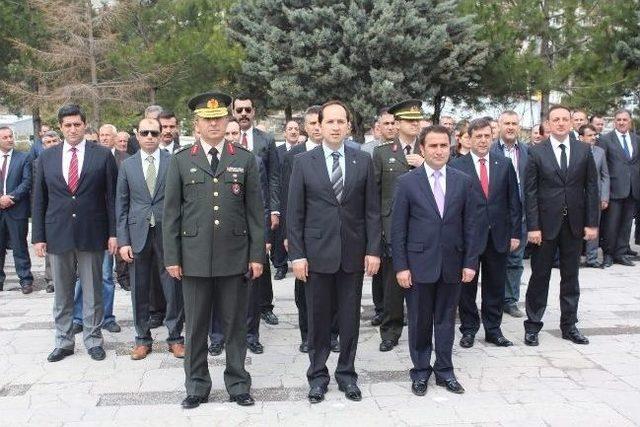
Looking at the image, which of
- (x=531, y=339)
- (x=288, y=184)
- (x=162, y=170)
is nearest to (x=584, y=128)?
(x=531, y=339)

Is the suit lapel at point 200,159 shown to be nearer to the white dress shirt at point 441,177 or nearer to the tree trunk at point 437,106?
the white dress shirt at point 441,177

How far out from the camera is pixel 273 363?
Result: 17.6 feet

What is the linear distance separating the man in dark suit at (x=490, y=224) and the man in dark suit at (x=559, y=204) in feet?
0.57

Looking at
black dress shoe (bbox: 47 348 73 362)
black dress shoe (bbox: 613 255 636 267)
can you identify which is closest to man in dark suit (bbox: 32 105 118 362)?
black dress shoe (bbox: 47 348 73 362)

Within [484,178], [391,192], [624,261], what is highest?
[484,178]

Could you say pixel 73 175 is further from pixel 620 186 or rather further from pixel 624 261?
pixel 624 261

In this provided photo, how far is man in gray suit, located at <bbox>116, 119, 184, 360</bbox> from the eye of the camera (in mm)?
5445

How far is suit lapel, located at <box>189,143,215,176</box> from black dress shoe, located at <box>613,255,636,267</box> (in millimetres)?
7068

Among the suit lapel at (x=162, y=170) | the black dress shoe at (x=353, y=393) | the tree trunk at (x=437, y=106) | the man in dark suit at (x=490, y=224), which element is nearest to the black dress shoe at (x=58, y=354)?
the suit lapel at (x=162, y=170)

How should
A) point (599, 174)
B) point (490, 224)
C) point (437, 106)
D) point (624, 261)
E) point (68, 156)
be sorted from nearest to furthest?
point (68, 156)
point (490, 224)
point (599, 174)
point (624, 261)
point (437, 106)

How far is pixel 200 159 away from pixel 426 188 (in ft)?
5.24

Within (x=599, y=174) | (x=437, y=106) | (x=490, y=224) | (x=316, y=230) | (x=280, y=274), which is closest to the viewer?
(x=316, y=230)

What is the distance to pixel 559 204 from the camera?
5613 mm

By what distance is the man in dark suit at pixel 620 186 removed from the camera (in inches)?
366
